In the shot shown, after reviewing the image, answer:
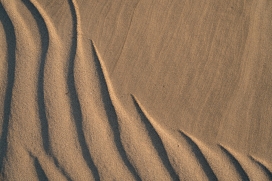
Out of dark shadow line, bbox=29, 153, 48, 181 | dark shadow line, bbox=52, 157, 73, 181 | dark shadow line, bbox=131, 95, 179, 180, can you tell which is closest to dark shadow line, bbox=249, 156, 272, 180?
dark shadow line, bbox=131, 95, 179, 180

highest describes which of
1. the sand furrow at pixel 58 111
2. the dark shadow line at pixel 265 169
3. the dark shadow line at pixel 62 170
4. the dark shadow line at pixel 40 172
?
the dark shadow line at pixel 265 169

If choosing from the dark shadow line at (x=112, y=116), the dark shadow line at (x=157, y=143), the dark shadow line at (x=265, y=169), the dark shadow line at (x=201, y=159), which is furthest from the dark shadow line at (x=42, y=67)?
the dark shadow line at (x=265, y=169)

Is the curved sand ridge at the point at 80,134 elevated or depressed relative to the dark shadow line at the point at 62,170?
elevated

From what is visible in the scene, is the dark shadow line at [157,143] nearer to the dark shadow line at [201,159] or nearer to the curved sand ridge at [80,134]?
the curved sand ridge at [80,134]

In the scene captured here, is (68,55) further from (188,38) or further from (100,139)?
(188,38)

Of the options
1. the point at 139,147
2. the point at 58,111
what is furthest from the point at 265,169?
the point at 58,111

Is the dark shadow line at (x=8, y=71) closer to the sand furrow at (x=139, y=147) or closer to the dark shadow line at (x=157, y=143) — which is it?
the sand furrow at (x=139, y=147)

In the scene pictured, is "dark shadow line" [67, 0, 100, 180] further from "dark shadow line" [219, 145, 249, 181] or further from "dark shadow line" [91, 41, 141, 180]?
Result: "dark shadow line" [219, 145, 249, 181]

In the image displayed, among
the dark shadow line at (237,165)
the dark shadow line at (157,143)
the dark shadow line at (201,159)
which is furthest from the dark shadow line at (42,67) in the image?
the dark shadow line at (237,165)

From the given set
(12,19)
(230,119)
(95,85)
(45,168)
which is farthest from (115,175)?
(12,19)
